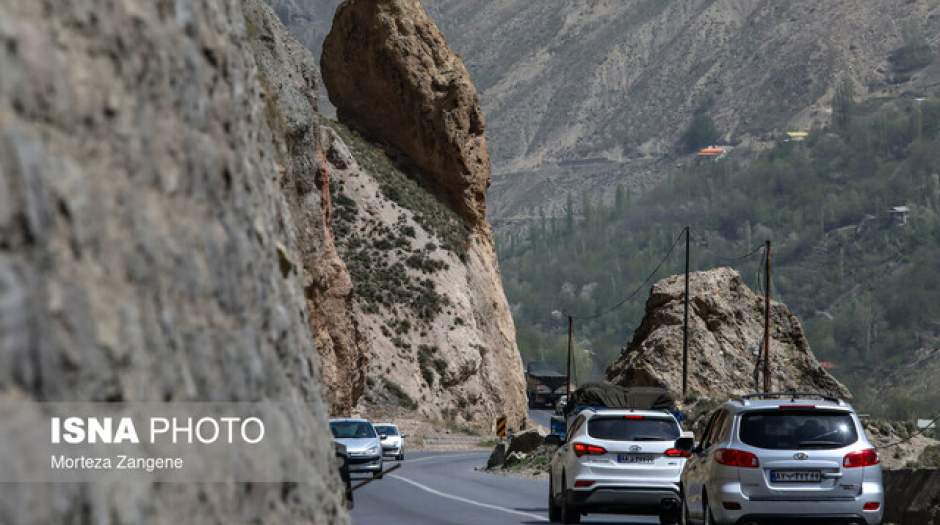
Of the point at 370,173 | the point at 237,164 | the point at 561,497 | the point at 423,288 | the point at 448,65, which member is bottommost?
the point at 561,497

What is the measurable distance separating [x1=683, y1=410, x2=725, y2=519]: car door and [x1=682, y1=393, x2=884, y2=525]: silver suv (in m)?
0.53

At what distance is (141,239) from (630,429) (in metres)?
17.0

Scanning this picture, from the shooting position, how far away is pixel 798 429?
1630 centimetres

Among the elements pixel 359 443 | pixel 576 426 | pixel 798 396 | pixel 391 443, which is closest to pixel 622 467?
pixel 576 426

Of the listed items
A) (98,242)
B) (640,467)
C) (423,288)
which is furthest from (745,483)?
(423,288)

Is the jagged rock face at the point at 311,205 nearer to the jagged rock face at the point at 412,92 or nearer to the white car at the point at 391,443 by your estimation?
the white car at the point at 391,443

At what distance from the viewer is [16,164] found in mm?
4438

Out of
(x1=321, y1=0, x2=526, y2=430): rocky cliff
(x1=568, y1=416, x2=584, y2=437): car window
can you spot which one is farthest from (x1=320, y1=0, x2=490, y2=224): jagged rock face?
(x1=568, y1=416, x2=584, y2=437): car window

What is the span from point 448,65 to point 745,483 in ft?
255

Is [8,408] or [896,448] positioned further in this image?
[896,448]

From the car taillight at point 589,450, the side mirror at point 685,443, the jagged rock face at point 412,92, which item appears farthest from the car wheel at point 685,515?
the jagged rock face at point 412,92

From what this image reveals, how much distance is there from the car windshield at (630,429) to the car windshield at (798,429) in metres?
5.50

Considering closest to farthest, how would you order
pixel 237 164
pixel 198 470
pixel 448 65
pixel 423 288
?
pixel 198 470 < pixel 237 164 < pixel 423 288 < pixel 448 65

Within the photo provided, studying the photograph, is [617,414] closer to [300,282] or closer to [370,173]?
[300,282]
